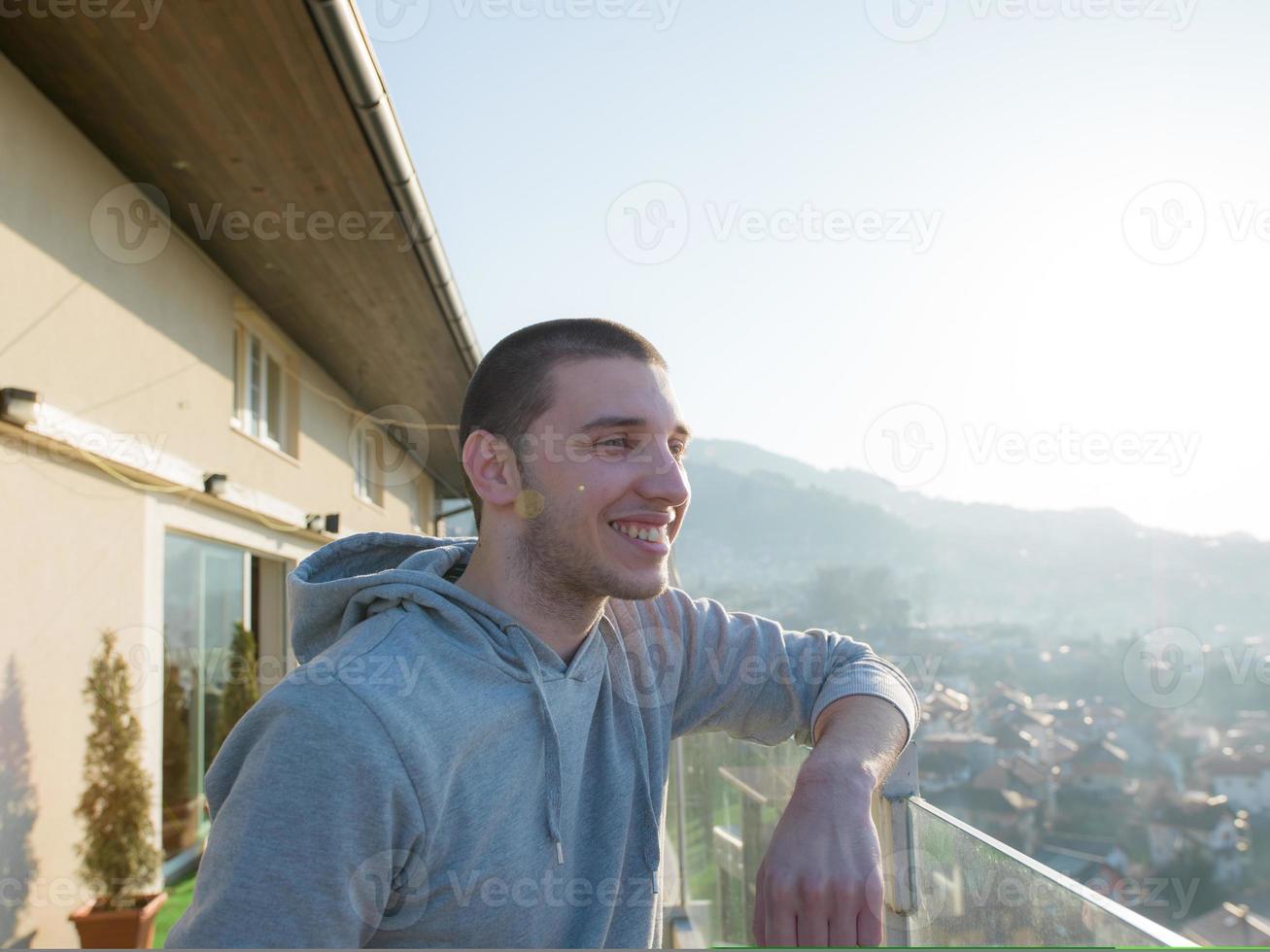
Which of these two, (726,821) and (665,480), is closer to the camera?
(665,480)

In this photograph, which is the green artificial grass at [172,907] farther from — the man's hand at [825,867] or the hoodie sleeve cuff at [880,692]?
the man's hand at [825,867]

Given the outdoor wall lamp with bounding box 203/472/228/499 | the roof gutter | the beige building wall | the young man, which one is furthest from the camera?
the outdoor wall lamp with bounding box 203/472/228/499

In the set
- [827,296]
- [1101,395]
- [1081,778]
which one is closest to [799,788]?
[827,296]

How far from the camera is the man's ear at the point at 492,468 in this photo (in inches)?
78.5

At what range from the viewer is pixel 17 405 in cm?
438

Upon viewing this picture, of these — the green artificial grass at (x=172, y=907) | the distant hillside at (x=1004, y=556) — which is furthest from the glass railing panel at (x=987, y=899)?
the distant hillside at (x=1004, y=556)

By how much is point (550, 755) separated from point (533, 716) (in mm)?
75

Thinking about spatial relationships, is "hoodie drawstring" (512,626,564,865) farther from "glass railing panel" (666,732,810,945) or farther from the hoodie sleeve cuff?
"glass railing panel" (666,732,810,945)

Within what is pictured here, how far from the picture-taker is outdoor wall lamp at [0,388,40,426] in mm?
4340

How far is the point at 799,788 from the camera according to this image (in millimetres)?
1571

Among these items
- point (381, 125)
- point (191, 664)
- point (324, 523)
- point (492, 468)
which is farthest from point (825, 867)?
point (324, 523)

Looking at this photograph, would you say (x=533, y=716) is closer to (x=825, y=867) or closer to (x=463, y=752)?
(x=463, y=752)

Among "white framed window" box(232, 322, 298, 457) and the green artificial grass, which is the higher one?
"white framed window" box(232, 322, 298, 457)

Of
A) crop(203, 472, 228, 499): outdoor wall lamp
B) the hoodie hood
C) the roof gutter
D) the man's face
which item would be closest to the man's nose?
the man's face
